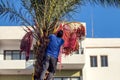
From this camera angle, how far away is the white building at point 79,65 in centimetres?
3338

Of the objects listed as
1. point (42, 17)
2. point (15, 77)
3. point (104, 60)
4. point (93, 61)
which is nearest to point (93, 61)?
point (93, 61)

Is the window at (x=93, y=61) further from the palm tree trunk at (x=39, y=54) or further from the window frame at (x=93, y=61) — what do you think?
the palm tree trunk at (x=39, y=54)

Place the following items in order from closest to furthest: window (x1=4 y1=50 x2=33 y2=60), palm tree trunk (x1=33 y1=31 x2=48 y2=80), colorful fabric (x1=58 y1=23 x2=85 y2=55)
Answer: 1. palm tree trunk (x1=33 y1=31 x2=48 y2=80)
2. colorful fabric (x1=58 y1=23 x2=85 y2=55)
3. window (x1=4 y1=50 x2=33 y2=60)

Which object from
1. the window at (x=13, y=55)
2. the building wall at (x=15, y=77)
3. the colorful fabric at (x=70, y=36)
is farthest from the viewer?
the window at (x=13, y=55)

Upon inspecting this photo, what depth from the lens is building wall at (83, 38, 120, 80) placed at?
34.5 metres

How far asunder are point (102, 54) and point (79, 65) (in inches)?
105

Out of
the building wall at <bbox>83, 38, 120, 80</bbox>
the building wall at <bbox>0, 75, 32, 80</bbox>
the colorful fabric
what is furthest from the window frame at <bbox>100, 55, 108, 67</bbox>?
the colorful fabric

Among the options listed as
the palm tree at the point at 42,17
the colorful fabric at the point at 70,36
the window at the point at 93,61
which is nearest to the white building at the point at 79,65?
the window at the point at 93,61

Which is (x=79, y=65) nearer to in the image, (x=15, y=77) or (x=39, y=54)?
(x=15, y=77)

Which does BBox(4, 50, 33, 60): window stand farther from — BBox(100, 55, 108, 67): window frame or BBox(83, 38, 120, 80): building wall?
BBox(100, 55, 108, 67): window frame

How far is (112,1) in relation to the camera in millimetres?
16688

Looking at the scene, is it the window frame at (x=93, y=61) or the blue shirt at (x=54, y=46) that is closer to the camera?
the blue shirt at (x=54, y=46)

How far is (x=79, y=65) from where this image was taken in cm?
3328

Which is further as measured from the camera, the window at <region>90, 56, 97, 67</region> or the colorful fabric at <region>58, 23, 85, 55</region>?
the window at <region>90, 56, 97, 67</region>
